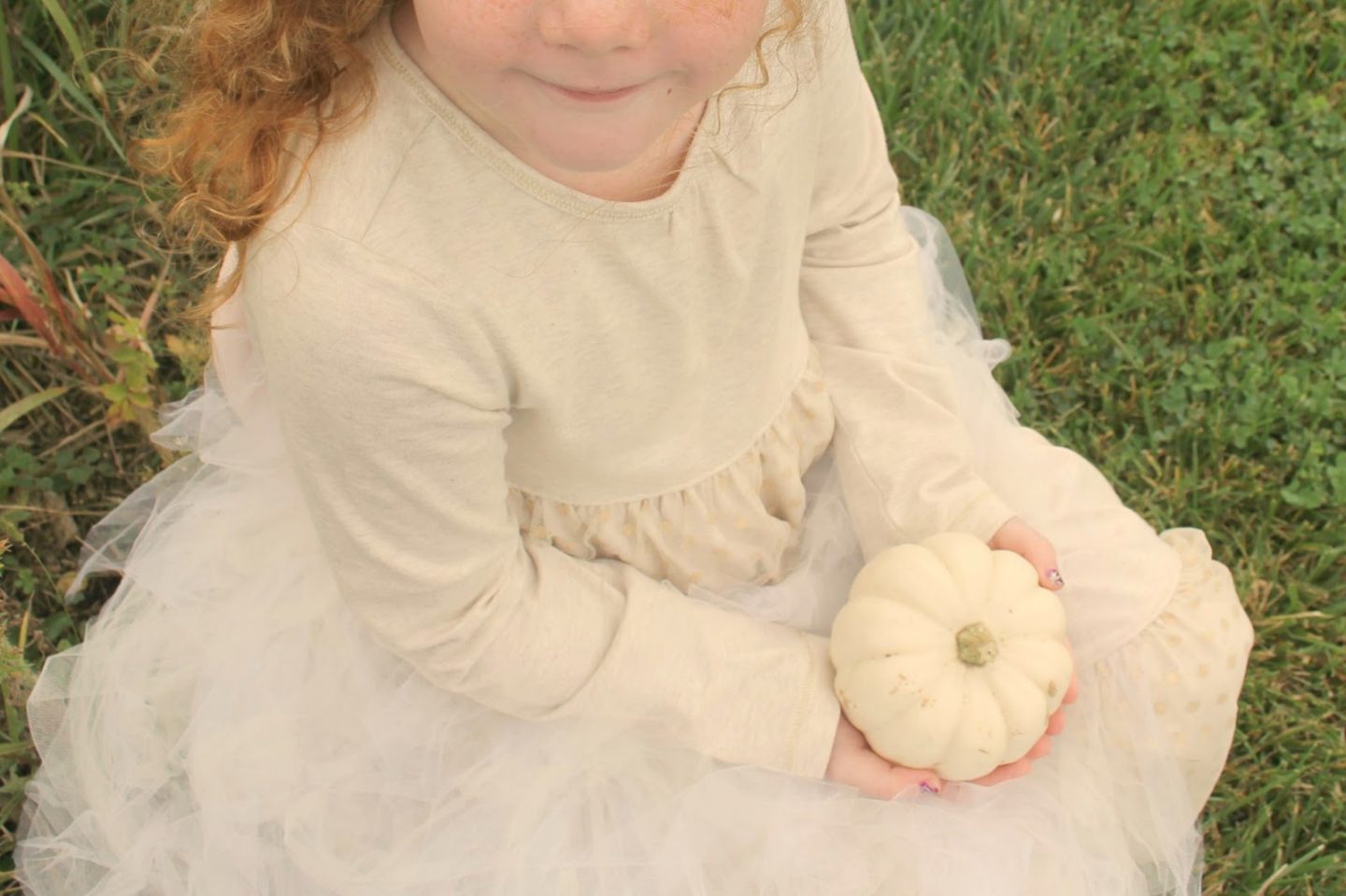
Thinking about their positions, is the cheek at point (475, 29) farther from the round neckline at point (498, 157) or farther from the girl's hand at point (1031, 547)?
the girl's hand at point (1031, 547)

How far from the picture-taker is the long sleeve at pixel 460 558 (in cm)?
102

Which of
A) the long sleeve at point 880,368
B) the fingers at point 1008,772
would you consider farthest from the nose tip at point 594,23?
the fingers at point 1008,772

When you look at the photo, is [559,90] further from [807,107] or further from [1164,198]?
[1164,198]

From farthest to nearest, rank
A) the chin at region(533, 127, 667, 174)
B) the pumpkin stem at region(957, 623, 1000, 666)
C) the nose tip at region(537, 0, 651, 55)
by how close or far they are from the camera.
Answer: the pumpkin stem at region(957, 623, 1000, 666) < the chin at region(533, 127, 667, 174) < the nose tip at region(537, 0, 651, 55)

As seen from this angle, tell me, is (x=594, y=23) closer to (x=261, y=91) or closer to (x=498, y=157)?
(x=498, y=157)

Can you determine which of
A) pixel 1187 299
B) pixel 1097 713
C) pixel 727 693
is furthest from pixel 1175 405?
pixel 727 693

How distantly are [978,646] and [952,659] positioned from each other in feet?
0.13

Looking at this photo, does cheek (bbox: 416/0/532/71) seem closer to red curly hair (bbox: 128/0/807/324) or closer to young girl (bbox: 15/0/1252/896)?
young girl (bbox: 15/0/1252/896)

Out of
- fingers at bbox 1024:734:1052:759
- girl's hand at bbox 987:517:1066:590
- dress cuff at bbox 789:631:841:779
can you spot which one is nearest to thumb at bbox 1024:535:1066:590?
girl's hand at bbox 987:517:1066:590

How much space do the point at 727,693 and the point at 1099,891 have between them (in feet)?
1.57

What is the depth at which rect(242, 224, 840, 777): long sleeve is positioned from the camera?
102 centimetres

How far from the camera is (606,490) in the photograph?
1364 millimetres

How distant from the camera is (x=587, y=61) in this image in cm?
86

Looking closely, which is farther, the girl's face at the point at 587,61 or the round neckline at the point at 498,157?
the round neckline at the point at 498,157
